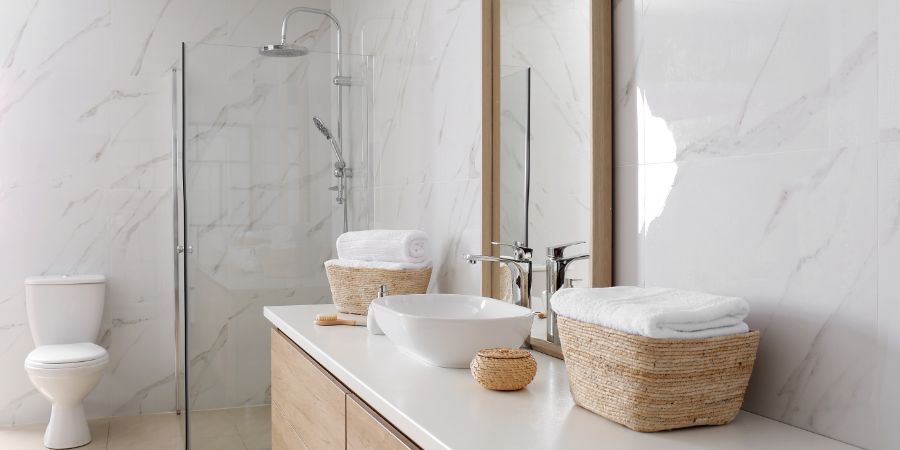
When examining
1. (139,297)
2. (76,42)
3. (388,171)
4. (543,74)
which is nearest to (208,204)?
(388,171)

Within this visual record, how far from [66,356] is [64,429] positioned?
1.18 ft

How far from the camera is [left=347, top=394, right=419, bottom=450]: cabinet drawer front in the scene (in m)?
1.27

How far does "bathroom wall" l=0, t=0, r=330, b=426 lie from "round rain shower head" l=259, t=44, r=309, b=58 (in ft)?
3.55

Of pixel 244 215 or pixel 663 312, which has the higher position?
pixel 244 215

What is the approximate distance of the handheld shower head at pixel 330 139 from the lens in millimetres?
3152

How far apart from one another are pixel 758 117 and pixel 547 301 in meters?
0.76

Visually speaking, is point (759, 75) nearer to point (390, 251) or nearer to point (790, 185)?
point (790, 185)

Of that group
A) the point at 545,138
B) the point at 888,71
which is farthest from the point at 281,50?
the point at 888,71

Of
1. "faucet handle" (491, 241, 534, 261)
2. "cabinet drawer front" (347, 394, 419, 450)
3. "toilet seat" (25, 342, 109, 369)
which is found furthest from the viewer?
"toilet seat" (25, 342, 109, 369)

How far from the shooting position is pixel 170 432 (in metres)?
3.68

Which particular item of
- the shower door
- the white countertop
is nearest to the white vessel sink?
the white countertop

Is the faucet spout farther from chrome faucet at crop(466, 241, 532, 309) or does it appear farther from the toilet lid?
the toilet lid

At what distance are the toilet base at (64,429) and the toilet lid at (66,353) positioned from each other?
26 cm

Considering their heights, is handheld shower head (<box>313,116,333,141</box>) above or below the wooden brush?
above
